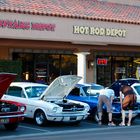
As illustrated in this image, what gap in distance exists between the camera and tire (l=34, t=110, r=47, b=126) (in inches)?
682

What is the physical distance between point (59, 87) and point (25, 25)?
5784mm

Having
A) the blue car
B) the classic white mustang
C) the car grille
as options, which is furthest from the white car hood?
the blue car

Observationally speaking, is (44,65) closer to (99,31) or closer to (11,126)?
(99,31)

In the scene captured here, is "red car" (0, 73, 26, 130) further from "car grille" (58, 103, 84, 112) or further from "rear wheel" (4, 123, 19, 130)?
"car grille" (58, 103, 84, 112)

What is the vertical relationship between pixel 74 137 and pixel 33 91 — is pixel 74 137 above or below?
below

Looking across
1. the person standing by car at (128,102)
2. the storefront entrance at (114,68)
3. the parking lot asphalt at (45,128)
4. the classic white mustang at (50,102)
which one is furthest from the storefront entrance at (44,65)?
the person standing by car at (128,102)

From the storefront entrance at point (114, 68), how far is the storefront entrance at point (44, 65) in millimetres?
2108

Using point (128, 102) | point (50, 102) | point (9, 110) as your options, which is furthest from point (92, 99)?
point (9, 110)

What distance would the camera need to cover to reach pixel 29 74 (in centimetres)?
2791

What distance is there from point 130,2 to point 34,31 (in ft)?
38.0

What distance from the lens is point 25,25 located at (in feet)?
75.3

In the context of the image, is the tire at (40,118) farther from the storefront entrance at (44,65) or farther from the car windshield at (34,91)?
the storefront entrance at (44,65)

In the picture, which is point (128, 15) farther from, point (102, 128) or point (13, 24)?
point (102, 128)

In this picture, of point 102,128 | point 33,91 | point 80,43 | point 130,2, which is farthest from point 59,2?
point 102,128
